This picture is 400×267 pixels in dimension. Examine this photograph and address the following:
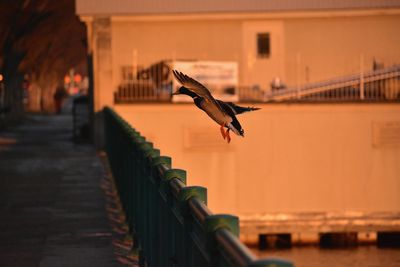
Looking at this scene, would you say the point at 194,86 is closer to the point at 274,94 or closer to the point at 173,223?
the point at 173,223

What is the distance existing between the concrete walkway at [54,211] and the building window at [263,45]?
9852mm

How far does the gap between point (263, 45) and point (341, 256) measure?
1059 centimetres

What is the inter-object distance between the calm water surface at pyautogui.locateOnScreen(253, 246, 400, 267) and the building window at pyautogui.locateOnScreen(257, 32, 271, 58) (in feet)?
31.9

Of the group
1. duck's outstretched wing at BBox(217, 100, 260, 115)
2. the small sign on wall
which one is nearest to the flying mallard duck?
duck's outstretched wing at BBox(217, 100, 260, 115)

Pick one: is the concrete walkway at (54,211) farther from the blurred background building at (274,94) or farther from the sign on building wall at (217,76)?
the sign on building wall at (217,76)

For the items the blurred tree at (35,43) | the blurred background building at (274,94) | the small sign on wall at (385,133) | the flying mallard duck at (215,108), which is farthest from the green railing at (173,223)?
the blurred tree at (35,43)

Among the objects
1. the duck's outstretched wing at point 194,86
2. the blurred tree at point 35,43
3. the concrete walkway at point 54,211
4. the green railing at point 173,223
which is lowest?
the concrete walkway at point 54,211

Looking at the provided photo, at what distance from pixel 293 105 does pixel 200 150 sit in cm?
344

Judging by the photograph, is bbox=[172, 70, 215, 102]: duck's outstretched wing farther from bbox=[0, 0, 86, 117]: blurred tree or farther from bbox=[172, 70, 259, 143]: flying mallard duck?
bbox=[0, 0, 86, 117]: blurred tree

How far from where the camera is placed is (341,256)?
38.0 metres

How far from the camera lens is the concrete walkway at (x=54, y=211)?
13.9 meters

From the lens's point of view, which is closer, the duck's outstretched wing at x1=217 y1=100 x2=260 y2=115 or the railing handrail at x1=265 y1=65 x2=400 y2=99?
the duck's outstretched wing at x1=217 y1=100 x2=260 y2=115

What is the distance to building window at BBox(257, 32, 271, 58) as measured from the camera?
45.0 meters

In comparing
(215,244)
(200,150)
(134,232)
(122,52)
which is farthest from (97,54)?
(215,244)
